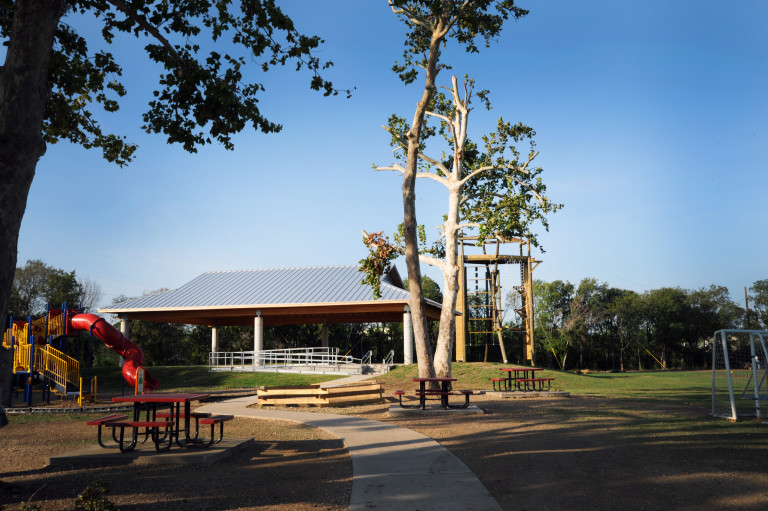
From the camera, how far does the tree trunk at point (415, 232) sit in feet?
54.5

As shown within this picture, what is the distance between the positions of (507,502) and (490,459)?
1.99 metres

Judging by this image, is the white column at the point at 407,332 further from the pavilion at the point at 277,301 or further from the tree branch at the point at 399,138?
the tree branch at the point at 399,138

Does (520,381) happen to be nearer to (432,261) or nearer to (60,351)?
(432,261)

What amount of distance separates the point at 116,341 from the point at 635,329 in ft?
161

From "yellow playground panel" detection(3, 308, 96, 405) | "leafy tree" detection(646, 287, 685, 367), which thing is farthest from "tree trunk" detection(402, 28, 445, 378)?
"leafy tree" detection(646, 287, 685, 367)

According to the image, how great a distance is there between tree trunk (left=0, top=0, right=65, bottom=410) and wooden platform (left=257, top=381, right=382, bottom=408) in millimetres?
9908

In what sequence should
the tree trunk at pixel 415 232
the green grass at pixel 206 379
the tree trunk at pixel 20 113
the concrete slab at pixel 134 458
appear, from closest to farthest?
the tree trunk at pixel 20 113 < the concrete slab at pixel 134 458 < the tree trunk at pixel 415 232 < the green grass at pixel 206 379

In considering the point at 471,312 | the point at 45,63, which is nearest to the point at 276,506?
the point at 45,63

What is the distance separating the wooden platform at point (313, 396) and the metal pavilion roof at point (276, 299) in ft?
34.9

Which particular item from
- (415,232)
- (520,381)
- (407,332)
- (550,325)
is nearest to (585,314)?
(550,325)

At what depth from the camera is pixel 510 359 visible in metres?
48.6

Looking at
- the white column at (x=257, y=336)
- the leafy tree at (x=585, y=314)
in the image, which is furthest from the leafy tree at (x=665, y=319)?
the white column at (x=257, y=336)

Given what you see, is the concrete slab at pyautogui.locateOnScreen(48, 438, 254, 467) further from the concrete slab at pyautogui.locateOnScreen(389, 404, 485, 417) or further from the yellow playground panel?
the yellow playground panel

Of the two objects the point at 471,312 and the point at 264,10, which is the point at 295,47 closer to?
the point at 264,10
